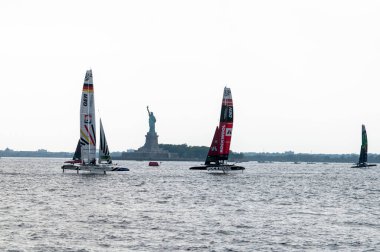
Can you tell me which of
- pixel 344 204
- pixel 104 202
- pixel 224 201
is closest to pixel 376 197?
pixel 344 204

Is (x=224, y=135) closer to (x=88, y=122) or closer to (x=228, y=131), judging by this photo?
(x=228, y=131)

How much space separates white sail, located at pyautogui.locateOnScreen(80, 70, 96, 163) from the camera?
88.1 metres

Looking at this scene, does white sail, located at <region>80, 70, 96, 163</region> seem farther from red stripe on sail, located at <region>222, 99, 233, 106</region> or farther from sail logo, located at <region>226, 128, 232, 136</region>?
sail logo, located at <region>226, 128, 232, 136</region>

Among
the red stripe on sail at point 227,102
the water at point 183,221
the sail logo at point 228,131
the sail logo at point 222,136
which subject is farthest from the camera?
the sail logo at point 228,131

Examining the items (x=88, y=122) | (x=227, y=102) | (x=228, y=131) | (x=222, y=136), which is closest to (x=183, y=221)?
(x=88, y=122)

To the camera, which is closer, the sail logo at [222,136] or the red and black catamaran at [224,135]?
the red and black catamaran at [224,135]

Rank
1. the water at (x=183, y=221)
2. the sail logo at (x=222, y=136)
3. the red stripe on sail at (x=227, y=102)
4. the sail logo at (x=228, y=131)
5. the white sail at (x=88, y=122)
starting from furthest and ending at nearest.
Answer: the sail logo at (x=228, y=131), the sail logo at (x=222, y=136), the red stripe on sail at (x=227, y=102), the white sail at (x=88, y=122), the water at (x=183, y=221)

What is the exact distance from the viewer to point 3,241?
32625 millimetres

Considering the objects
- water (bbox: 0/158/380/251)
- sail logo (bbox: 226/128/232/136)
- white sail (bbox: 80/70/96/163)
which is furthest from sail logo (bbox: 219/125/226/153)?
water (bbox: 0/158/380/251)

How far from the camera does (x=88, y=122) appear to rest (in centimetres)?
8838

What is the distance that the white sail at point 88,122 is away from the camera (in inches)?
3469

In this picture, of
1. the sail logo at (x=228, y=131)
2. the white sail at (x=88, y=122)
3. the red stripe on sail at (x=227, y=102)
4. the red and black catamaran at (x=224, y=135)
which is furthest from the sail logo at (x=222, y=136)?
the white sail at (x=88, y=122)

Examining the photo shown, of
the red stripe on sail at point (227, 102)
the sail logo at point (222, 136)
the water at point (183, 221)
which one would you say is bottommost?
the water at point (183, 221)

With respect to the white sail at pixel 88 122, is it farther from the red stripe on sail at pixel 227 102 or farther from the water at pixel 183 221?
the water at pixel 183 221
